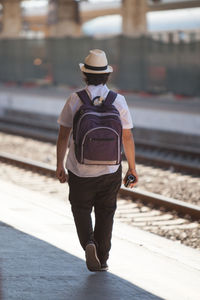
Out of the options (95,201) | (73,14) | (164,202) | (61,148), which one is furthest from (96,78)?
(73,14)

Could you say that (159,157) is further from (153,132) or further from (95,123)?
(95,123)

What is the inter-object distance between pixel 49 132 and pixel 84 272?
12916mm

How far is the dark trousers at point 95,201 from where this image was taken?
4652 millimetres

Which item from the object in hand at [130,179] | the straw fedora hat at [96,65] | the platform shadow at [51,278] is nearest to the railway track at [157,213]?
the platform shadow at [51,278]

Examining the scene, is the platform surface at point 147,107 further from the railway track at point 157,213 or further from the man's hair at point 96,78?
the man's hair at point 96,78

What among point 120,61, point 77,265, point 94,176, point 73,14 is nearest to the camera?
point 94,176

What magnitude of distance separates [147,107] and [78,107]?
14.4m

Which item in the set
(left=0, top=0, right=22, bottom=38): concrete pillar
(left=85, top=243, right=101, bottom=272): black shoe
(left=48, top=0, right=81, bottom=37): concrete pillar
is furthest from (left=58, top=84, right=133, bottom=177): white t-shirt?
(left=0, top=0, right=22, bottom=38): concrete pillar

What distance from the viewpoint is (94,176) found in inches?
181

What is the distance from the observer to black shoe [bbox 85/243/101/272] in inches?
185

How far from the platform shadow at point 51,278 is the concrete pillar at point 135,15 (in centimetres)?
2825

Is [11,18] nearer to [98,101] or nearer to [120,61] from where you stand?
[120,61]

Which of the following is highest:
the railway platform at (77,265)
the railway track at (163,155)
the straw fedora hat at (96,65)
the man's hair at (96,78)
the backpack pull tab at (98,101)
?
the straw fedora hat at (96,65)

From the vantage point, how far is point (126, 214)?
26.5 ft
